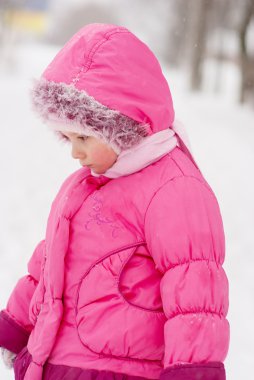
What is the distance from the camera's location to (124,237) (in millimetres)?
1729

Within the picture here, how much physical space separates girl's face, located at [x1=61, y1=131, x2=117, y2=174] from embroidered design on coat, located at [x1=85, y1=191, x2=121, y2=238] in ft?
0.28

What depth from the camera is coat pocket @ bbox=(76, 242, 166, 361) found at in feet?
5.63

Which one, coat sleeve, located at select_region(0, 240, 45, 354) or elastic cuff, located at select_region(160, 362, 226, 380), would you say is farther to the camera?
coat sleeve, located at select_region(0, 240, 45, 354)

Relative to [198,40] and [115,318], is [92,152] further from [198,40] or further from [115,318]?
[198,40]

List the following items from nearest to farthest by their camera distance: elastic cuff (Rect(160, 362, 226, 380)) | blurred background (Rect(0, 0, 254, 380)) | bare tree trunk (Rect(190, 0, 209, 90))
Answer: elastic cuff (Rect(160, 362, 226, 380)) → blurred background (Rect(0, 0, 254, 380)) → bare tree trunk (Rect(190, 0, 209, 90))

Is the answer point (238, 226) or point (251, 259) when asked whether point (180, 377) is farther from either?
point (238, 226)

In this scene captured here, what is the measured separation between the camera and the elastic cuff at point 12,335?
2.11 m

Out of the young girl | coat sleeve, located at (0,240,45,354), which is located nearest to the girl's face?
the young girl

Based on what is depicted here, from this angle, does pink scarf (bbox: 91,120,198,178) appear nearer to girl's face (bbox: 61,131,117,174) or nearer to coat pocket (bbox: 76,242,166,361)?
girl's face (bbox: 61,131,117,174)

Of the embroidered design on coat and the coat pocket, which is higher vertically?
the embroidered design on coat

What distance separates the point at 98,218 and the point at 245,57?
1181 centimetres

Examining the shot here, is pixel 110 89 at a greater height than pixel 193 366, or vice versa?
pixel 110 89

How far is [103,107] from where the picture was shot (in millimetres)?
1695

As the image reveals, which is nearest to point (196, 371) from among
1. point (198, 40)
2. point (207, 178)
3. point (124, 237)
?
point (124, 237)
